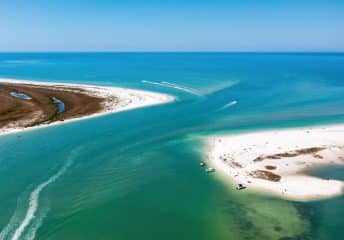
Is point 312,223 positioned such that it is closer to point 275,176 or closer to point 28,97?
A: point 275,176

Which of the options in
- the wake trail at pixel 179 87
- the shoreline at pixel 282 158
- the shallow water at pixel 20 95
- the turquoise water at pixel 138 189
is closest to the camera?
the turquoise water at pixel 138 189

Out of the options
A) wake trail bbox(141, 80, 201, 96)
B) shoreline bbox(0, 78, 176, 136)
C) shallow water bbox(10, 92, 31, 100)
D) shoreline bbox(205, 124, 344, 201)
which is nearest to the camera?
shoreline bbox(205, 124, 344, 201)

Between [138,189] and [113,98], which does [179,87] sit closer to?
[113,98]

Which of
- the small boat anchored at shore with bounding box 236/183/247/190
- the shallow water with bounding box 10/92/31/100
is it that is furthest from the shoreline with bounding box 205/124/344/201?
the shallow water with bounding box 10/92/31/100

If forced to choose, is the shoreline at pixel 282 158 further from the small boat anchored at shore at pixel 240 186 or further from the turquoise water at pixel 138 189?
the turquoise water at pixel 138 189

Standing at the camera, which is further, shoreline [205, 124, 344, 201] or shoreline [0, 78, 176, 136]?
shoreline [0, 78, 176, 136]

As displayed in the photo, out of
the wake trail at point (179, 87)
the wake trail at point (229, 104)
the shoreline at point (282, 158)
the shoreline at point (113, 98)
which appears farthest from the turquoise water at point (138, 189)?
the wake trail at point (179, 87)

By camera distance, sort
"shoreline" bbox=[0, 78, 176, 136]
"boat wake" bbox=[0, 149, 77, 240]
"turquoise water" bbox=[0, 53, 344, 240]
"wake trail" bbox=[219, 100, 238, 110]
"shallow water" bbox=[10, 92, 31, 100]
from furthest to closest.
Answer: "shallow water" bbox=[10, 92, 31, 100]
"wake trail" bbox=[219, 100, 238, 110]
"shoreline" bbox=[0, 78, 176, 136]
"turquoise water" bbox=[0, 53, 344, 240]
"boat wake" bbox=[0, 149, 77, 240]

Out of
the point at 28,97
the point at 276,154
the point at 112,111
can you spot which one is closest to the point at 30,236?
the point at 276,154

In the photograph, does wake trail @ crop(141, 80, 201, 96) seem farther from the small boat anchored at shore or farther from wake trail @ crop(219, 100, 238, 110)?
the small boat anchored at shore

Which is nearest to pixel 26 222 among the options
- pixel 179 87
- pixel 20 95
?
pixel 20 95
